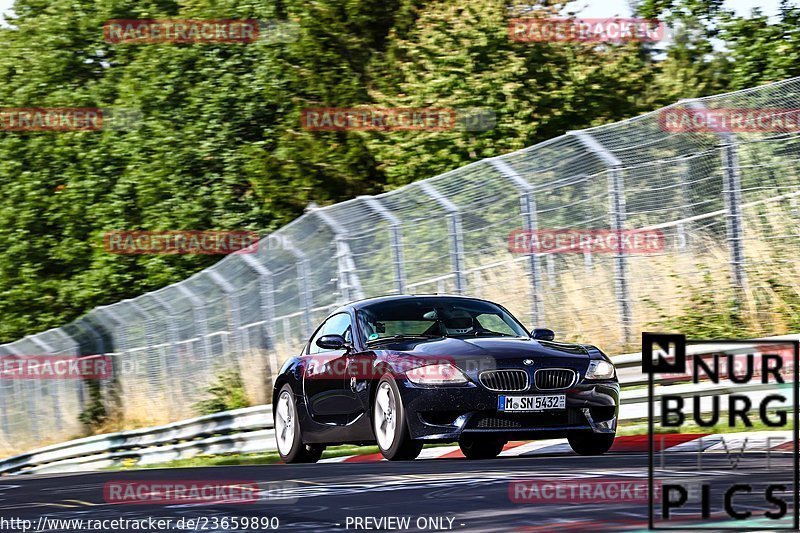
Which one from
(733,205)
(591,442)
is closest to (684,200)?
(733,205)

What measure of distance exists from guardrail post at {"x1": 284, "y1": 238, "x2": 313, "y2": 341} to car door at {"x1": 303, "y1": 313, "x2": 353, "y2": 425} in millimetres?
6478

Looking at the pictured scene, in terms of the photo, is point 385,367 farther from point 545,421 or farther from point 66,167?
point 66,167

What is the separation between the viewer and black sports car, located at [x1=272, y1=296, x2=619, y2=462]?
10086 mm

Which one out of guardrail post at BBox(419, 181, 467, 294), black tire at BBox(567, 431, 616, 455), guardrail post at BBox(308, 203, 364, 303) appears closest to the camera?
black tire at BBox(567, 431, 616, 455)

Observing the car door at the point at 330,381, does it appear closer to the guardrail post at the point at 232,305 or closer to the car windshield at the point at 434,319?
the car windshield at the point at 434,319

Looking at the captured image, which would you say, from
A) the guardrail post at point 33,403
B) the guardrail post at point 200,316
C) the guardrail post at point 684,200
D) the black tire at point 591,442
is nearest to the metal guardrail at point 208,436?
the black tire at point 591,442

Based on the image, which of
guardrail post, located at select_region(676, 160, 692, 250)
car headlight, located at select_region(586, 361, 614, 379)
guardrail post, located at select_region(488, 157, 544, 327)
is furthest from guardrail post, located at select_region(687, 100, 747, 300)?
Answer: car headlight, located at select_region(586, 361, 614, 379)

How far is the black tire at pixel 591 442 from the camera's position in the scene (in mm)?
10625

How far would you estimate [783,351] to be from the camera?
12906 mm

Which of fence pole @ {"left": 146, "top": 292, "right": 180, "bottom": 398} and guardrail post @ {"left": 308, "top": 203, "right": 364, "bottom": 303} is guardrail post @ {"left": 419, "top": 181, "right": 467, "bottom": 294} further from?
fence pole @ {"left": 146, "top": 292, "right": 180, "bottom": 398}

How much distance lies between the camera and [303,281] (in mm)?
19328

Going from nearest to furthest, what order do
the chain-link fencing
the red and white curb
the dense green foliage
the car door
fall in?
the red and white curb → the car door → the chain-link fencing → the dense green foliage

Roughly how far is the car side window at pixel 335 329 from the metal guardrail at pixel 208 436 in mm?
2470

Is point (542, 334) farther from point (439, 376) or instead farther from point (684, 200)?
point (684, 200)
